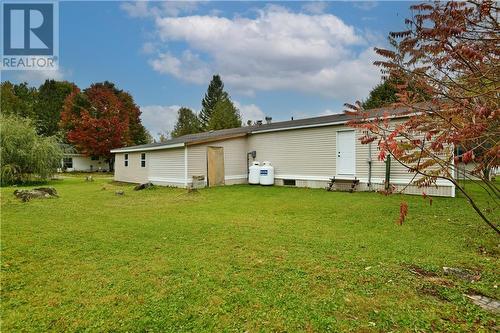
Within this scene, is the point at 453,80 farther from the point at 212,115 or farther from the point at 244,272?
the point at 212,115

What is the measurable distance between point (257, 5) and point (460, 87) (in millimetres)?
7665

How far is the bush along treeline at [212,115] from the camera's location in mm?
34906

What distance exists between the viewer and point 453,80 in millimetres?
2654

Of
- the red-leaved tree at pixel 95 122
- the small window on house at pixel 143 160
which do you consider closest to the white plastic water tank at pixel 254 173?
the small window on house at pixel 143 160

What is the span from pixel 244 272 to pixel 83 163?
109 ft

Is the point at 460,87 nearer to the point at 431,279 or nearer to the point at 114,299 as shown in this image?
the point at 431,279

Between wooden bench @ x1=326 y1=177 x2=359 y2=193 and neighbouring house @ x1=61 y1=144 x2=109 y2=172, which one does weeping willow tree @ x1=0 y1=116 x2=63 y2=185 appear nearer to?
neighbouring house @ x1=61 y1=144 x2=109 y2=172

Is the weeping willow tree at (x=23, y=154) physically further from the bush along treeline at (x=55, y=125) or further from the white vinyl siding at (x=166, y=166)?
the white vinyl siding at (x=166, y=166)

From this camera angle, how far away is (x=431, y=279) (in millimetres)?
3295

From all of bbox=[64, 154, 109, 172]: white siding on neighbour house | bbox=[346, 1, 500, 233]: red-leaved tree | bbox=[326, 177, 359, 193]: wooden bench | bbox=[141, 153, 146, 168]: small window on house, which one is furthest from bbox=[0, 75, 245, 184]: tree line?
bbox=[346, 1, 500, 233]: red-leaved tree

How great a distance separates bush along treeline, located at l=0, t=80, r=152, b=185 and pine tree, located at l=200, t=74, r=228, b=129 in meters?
8.68

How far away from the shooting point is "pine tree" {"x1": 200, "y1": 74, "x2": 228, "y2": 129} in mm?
42594

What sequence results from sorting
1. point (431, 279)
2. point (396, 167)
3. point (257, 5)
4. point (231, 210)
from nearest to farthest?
1. point (431, 279)
2. point (231, 210)
3. point (257, 5)
4. point (396, 167)

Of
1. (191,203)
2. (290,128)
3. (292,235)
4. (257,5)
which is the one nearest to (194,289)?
(292,235)
